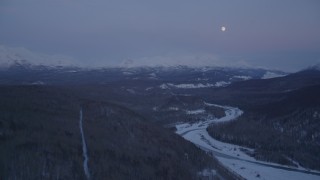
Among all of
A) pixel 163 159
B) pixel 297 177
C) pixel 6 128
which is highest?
pixel 6 128

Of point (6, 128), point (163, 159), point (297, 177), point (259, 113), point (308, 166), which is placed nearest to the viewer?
point (6, 128)

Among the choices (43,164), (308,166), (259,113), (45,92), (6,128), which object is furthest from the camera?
(259,113)

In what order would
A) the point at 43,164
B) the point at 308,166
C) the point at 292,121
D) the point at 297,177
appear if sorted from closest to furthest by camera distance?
1. the point at 43,164
2. the point at 297,177
3. the point at 308,166
4. the point at 292,121

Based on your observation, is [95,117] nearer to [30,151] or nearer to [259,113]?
[30,151]

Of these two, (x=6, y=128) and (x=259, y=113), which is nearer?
(x=6, y=128)

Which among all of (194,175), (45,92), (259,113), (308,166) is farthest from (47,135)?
(259,113)

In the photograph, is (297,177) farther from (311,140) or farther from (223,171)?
(311,140)

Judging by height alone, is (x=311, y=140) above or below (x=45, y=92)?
below

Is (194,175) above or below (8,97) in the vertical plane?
below

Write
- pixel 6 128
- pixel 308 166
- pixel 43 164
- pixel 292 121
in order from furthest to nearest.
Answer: pixel 292 121
pixel 308 166
pixel 6 128
pixel 43 164

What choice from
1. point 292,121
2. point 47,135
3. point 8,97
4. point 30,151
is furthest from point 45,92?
point 292,121
